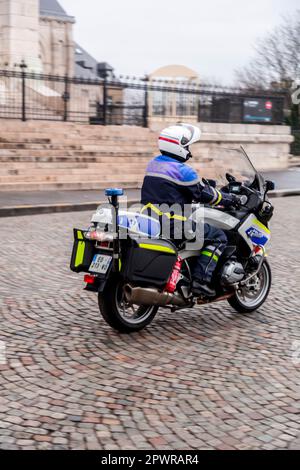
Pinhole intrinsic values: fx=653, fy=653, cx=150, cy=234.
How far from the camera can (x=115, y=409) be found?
155 inches

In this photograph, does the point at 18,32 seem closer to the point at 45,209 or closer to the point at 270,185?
the point at 45,209

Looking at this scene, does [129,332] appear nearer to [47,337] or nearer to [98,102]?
[47,337]

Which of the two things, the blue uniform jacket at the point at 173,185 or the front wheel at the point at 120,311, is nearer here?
the front wheel at the point at 120,311

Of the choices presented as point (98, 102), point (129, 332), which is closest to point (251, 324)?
point (129, 332)

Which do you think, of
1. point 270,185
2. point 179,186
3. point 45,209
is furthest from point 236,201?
point 45,209

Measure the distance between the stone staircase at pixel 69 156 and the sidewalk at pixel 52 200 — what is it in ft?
2.43

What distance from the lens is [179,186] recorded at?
5.29 metres

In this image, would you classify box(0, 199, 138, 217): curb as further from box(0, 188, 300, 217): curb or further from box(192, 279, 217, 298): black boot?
box(192, 279, 217, 298): black boot

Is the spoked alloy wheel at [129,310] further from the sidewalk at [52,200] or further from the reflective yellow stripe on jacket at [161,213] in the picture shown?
the sidewalk at [52,200]

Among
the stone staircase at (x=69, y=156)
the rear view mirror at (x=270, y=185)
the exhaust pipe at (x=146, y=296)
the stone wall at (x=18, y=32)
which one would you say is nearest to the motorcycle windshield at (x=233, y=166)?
the rear view mirror at (x=270, y=185)

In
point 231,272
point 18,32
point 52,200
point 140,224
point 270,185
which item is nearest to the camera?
point 140,224

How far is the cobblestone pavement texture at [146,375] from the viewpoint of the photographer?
3.64 m

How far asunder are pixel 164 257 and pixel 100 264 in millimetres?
501
